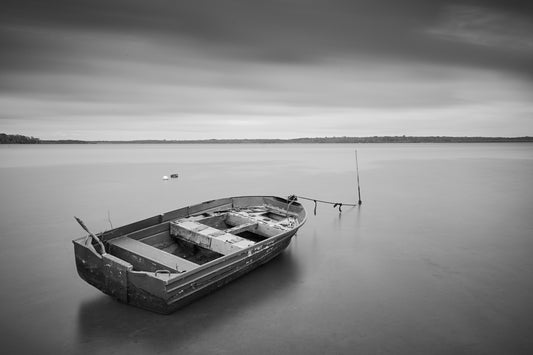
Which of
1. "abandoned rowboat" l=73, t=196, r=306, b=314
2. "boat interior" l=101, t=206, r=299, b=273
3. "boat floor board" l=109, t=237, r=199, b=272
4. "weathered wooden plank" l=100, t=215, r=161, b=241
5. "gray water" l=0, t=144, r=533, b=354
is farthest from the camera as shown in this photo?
"weathered wooden plank" l=100, t=215, r=161, b=241

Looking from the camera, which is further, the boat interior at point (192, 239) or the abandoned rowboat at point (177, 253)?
the boat interior at point (192, 239)

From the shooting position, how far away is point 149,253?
6.30 metres

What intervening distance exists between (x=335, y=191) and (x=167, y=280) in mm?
16192

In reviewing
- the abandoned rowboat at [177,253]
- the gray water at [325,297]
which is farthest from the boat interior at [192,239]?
the gray water at [325,297]

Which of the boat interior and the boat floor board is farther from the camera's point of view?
the boat interior

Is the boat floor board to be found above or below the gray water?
above

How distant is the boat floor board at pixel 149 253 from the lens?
230 inches

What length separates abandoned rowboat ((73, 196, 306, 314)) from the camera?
5.06 m

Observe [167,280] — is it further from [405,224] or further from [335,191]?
[335,191]

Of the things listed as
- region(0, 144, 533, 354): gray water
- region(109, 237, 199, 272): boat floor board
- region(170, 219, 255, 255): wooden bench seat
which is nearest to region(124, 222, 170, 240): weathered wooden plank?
region(170, 219, 255, 255): wooden bench seat

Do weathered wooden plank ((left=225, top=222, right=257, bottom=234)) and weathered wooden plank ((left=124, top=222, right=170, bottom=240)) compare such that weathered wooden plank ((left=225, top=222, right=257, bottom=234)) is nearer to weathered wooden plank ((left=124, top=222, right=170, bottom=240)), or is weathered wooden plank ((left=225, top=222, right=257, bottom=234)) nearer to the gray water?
the gray water

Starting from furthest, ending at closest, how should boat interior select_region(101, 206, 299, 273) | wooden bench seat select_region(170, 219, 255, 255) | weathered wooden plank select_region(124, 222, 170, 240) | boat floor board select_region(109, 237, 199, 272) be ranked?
1. weathered wooden plank select_region(124, 222, 170, 240)
2. wooden bench seat select_region(170, 219, 255, 255)
3. boat interior select_region(101, 206, 299, 273)
4. boat floor board select_region(109, 237, 199, 272)

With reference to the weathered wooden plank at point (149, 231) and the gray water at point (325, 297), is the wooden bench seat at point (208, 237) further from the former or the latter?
the gray water at point (325, 297)

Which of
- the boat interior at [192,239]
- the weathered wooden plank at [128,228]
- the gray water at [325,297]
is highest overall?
the weathered wooden plank at [128,228]
